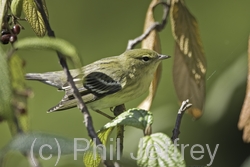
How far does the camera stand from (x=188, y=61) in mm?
1546

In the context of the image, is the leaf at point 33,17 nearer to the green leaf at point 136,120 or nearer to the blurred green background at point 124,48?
the green leaf at point 136,120

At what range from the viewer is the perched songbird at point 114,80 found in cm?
231

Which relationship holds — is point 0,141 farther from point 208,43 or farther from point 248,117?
point 248,117

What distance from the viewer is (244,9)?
11.5 ft

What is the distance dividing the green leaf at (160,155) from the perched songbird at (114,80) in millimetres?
1228

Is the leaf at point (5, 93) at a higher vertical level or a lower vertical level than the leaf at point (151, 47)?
higher

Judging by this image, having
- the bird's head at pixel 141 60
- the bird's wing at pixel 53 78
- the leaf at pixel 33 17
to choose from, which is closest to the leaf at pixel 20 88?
the leaf at pixel 33 17

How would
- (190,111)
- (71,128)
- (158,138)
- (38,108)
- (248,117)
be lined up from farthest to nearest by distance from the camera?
(38,108)
(71,128)
(190,111)
(248,117)
(158,138)

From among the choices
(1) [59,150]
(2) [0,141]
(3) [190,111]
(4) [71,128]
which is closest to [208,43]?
(4) [71,128]

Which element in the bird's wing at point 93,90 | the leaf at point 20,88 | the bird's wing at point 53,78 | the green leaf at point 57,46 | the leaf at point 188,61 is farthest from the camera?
the bird's wing at point 53,78

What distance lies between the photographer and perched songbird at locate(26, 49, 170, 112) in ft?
7.57

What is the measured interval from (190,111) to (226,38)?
2.02m

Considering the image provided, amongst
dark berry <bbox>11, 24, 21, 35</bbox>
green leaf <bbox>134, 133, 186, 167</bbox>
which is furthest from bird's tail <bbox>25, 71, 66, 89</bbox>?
green leaf <bbox>134, 133, 186, 167</bbox>

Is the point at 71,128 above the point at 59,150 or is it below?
below
